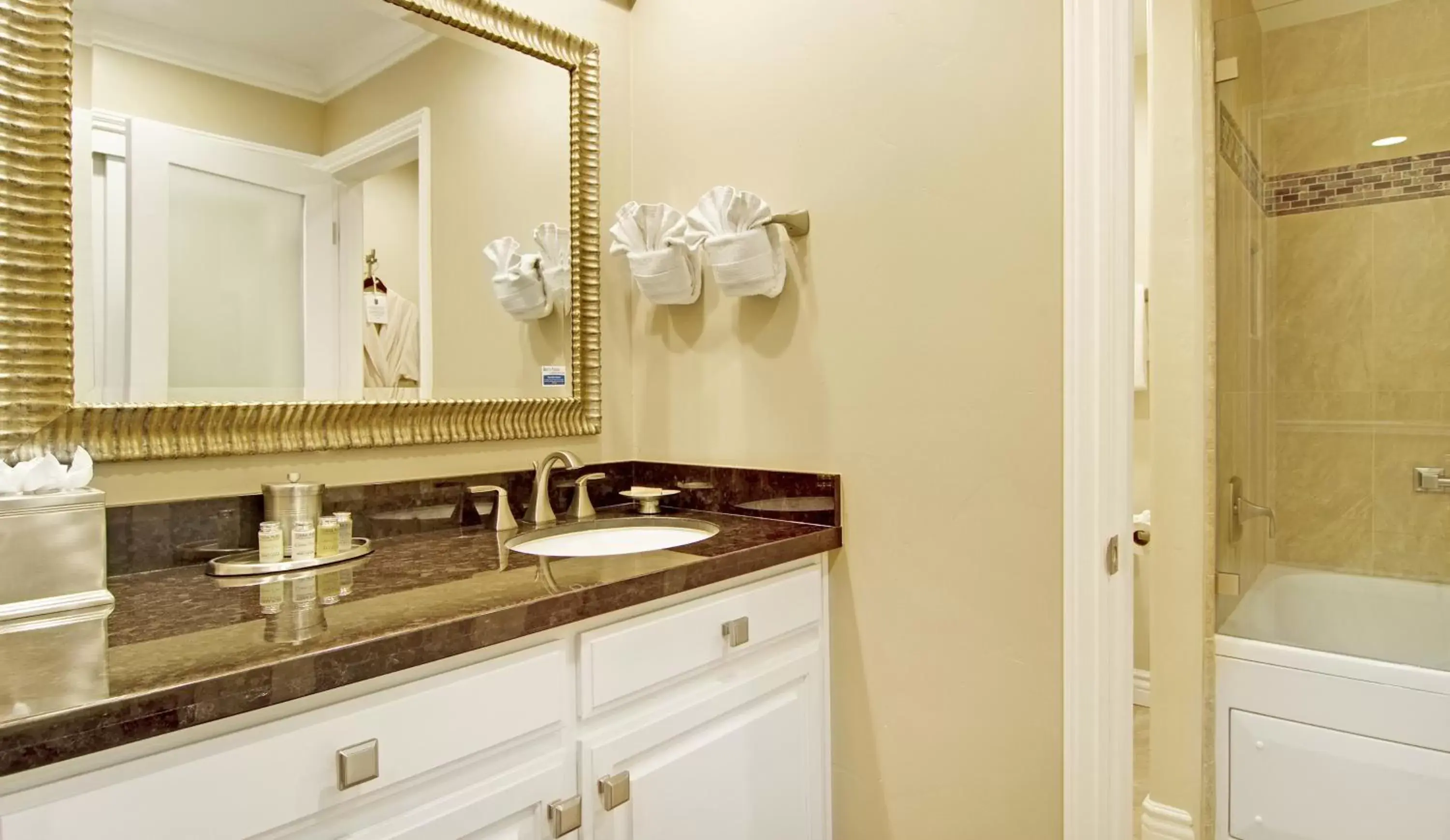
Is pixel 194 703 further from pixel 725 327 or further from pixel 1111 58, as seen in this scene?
pixel 1111 58

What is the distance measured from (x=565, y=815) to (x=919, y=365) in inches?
37.6

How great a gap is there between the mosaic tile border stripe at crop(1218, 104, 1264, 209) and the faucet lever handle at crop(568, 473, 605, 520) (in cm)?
187

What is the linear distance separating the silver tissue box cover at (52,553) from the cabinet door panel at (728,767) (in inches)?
25.9

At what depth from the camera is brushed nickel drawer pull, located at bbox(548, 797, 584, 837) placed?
3.29 ft

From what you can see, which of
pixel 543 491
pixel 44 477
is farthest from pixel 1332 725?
pixel 44 477

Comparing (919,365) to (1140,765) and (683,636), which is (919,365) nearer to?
(683,636)

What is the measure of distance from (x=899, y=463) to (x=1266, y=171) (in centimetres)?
188

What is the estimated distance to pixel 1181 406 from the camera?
1.91m

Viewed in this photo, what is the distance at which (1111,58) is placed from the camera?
1.25 metres

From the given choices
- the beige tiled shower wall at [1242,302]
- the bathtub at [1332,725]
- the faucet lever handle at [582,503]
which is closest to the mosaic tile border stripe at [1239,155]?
the beige tiled shower wall at [1242,302]

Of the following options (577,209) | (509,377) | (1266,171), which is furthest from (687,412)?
(1266,171)

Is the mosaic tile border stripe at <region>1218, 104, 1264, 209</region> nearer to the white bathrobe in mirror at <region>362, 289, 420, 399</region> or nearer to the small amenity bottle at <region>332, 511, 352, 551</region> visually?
the white bathrobe in mirror at <region>362, 289, 420, 399</region>

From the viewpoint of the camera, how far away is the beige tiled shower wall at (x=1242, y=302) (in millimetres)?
2047

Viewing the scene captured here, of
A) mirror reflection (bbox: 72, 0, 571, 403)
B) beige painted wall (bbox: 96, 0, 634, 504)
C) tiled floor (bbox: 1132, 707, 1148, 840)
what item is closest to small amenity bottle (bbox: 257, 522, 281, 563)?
beige painted wall (bbox: 96, 0, 634, 504)
